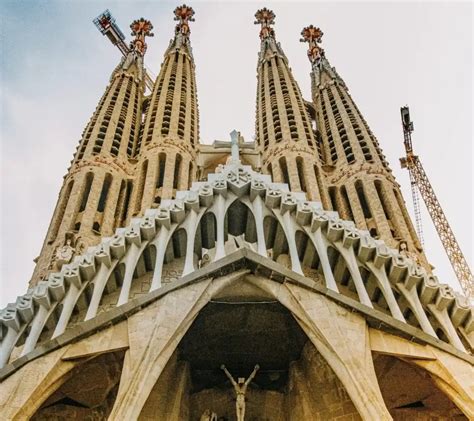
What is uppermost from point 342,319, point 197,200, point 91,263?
point 197,200

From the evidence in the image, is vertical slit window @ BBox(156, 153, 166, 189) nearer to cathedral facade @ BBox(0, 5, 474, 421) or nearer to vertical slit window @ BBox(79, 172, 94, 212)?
vertical slit window @ BBox(79, 172, 94, 212)

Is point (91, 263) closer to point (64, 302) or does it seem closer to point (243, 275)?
point (64, 302)

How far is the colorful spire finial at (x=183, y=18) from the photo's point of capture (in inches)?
1505

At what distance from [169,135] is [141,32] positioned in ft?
48.8

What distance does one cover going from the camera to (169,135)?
26.0 m

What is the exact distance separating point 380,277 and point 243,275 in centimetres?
287

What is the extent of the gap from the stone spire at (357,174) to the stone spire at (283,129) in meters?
0.87

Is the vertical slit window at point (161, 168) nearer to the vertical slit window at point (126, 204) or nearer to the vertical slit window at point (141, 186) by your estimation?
the vertical slit window at point (141, 186)

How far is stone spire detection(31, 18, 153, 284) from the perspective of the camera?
20.0m

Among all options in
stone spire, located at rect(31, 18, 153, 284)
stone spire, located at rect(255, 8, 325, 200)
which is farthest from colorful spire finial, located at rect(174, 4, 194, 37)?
stone spire, located at rect(31, 18, 153, 284)

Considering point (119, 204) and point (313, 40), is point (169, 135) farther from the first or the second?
point (313, 40)

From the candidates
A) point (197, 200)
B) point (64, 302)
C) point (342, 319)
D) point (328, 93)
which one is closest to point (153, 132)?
point (328, 93)

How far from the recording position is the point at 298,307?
12812mm

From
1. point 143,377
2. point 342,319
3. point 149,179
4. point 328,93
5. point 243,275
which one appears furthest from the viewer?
point 328,93
